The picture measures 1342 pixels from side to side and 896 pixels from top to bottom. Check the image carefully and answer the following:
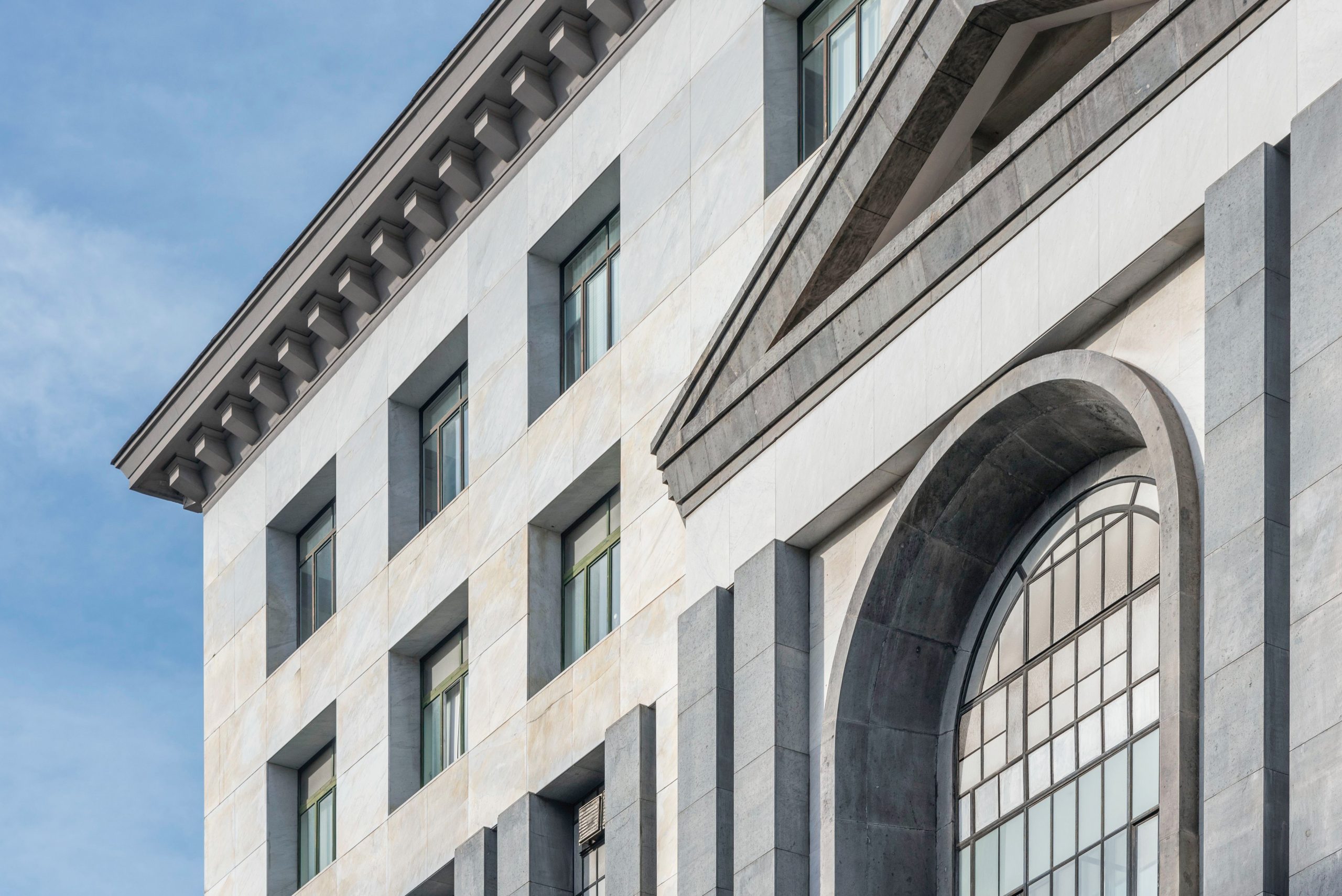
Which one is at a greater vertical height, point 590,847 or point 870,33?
point 870,33

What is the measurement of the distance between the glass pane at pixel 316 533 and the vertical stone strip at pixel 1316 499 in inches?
957

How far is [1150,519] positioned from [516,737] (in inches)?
511

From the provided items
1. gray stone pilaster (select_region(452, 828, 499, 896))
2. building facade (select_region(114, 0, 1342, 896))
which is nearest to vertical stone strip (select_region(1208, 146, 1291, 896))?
building facade (select_region(114, 0, 1342, 896))

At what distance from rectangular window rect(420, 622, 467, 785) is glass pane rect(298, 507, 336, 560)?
4856 mm

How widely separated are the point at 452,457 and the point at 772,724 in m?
13.5

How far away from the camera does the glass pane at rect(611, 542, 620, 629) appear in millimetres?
35031

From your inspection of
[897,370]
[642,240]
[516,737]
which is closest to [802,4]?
[642,240]

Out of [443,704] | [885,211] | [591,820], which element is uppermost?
[885,211]

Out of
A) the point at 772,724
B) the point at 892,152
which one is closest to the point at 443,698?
the point at 772,724

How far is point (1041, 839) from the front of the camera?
25.3 metres

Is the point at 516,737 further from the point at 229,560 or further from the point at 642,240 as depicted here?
the point at 229,560

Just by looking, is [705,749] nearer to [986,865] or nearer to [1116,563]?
[986,865]

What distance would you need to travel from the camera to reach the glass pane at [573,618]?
36.0 meters

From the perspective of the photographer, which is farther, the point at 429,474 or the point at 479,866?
the point at 429,474
